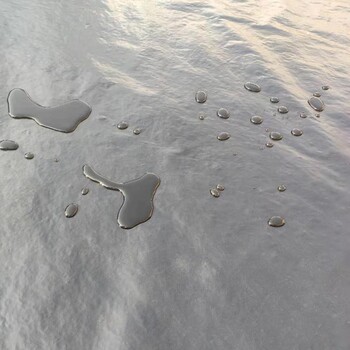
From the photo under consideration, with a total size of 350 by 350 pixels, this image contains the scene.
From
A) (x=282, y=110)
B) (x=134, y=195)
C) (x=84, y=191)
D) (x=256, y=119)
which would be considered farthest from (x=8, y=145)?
(x=282, y=110)

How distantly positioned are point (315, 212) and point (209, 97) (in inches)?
25.7

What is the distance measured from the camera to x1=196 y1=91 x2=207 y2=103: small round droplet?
1.62 meters

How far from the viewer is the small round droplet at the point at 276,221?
A: 1209 mm

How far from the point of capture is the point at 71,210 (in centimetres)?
119

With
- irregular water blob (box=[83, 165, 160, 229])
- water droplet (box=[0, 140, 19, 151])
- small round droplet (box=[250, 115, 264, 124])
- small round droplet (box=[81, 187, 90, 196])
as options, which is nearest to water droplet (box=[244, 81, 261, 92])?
small round droplet (box=[250, 115, 264, 124])

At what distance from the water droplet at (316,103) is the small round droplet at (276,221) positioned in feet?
2.06

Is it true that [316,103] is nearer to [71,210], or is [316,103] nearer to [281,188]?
[281,188]

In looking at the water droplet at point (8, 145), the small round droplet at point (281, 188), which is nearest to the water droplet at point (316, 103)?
the small round droplet at point (281, 188)

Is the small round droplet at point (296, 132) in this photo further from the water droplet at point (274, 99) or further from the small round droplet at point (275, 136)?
the water droplet at point (274, 99)

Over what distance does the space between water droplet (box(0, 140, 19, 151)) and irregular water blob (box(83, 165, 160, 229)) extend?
26 centimetres

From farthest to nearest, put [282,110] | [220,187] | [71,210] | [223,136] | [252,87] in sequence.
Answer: [252,87] < [282,110] < [223,136] < [220,187] < [71,210]

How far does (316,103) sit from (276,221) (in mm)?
693

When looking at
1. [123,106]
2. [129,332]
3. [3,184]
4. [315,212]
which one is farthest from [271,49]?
[129,332]

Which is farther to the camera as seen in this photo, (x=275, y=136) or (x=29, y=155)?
(x=275, y=136)
